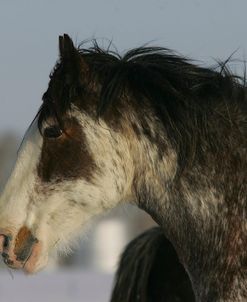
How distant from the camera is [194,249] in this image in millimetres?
5812

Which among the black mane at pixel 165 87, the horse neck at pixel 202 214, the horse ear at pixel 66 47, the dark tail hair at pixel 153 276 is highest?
the horse ear at pixel 66 47

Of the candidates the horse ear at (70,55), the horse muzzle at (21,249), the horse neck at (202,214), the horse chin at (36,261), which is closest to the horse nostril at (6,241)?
the horse muzzle at (21,249)

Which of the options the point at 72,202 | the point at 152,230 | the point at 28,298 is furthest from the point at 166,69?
the point at 28,298

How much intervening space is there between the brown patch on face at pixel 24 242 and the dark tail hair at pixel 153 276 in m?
1.55

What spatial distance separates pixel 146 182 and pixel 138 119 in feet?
1.22

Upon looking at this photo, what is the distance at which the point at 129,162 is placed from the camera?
5871 millimetres

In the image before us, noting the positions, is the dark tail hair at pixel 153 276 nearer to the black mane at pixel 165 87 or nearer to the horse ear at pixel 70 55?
the black mane at pixel 165 87

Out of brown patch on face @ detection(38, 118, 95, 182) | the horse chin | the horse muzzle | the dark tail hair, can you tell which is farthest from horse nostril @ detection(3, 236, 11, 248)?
the dark tail hair

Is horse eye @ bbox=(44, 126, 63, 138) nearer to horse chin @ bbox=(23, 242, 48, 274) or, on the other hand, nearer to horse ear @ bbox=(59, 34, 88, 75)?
horse ear @ bbox=(59, 34, 88, 75)

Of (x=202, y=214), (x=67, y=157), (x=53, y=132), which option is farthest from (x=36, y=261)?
(x=202, y=214)

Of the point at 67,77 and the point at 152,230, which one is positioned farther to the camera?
the point at 152,230

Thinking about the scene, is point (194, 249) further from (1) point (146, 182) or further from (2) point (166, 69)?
(2) point (166, 69)

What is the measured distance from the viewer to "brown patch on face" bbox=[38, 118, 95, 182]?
19.2 feet

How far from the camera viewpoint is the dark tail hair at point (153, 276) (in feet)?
23.9
